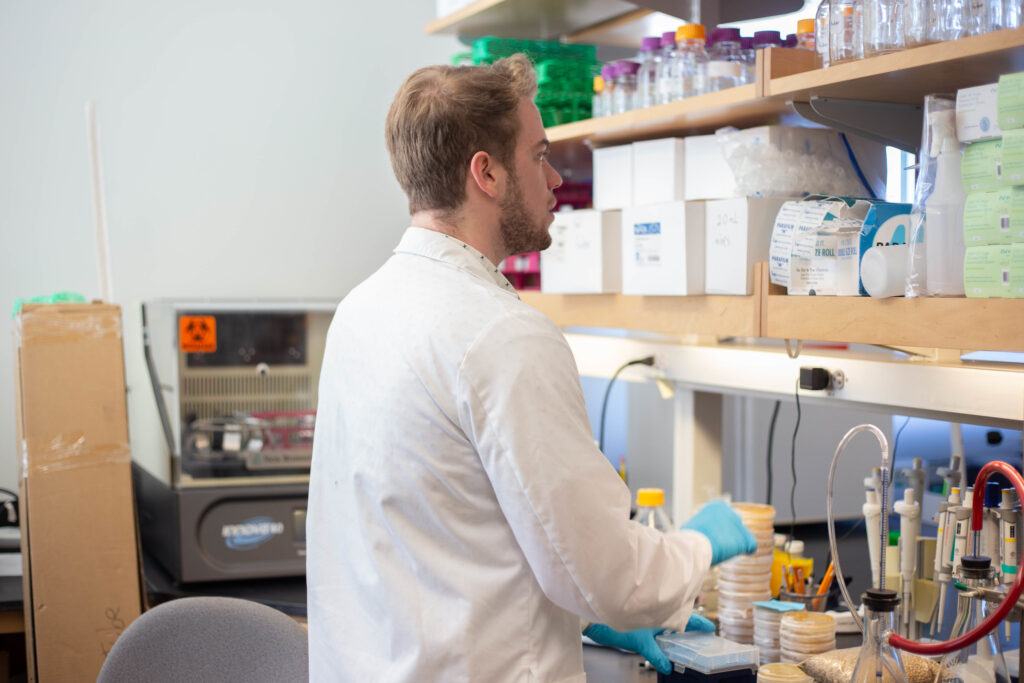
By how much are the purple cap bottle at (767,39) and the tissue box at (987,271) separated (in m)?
0.58

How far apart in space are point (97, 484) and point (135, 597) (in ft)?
0.81

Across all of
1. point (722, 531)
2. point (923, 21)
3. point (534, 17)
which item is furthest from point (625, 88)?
point (722, 531)

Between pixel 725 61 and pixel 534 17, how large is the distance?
0.62m

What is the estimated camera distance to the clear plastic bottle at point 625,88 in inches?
70.5

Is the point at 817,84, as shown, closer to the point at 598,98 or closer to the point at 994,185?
the point at 994,185

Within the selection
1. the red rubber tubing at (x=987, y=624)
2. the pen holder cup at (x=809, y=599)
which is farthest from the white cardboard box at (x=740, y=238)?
the pen holder cup at (x=809, y=599)

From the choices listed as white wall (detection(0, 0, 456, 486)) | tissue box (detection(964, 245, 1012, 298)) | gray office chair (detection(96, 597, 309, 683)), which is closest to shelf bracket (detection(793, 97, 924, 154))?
tissue box (detection(964, 245, 1012, 298))

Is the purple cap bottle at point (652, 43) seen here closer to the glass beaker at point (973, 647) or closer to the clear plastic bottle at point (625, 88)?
the clear plastic bottle at point (625, 88)

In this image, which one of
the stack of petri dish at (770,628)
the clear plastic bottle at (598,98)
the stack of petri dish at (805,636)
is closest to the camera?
the stack of petri dish at (805,636)

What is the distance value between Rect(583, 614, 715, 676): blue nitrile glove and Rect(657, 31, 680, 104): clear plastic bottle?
87 cm

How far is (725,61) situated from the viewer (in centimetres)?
164

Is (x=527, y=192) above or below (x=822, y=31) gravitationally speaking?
below

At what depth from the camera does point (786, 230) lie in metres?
1.42

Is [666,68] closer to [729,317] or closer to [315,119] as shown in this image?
[729,317]
